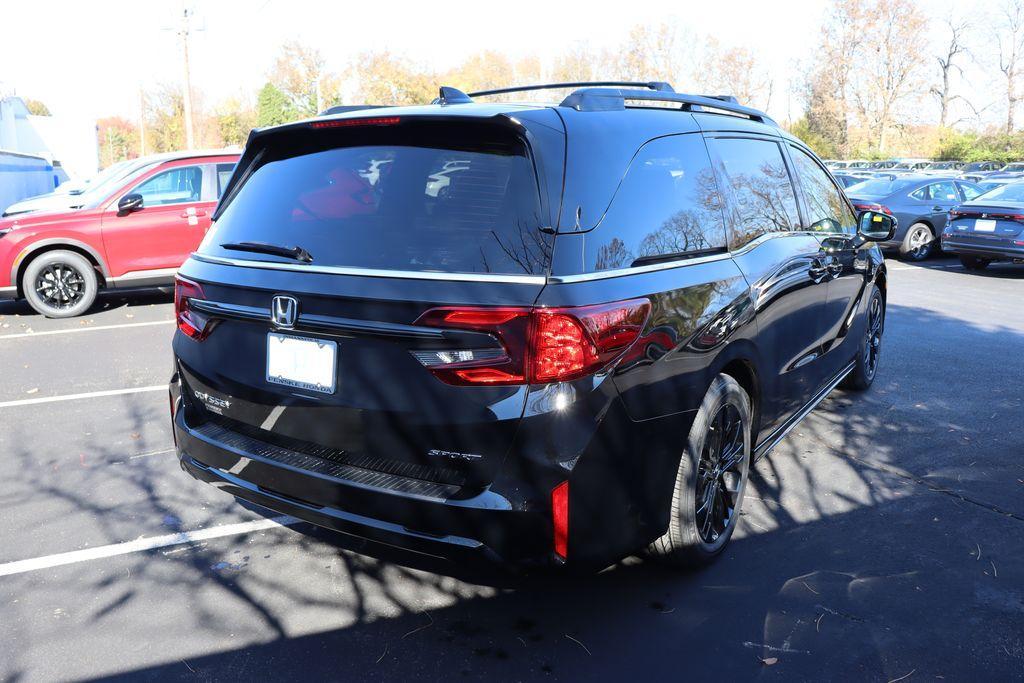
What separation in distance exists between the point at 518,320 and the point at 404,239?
1.81ft

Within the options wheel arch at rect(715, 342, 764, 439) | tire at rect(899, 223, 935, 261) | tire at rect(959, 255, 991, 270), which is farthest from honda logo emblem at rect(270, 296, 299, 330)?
tire at rect(899, 223, 935, 261)

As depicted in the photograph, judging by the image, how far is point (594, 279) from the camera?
2695 millimetres

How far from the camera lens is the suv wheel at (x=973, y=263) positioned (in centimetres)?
1428

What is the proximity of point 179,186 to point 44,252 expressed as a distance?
176 cm

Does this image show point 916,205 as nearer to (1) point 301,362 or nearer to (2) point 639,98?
(2) point 639,98

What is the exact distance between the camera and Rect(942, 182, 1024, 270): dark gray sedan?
42.9 feet

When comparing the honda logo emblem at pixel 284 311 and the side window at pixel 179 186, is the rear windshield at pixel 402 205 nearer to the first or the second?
the honda logo emblem at pixel 284 311

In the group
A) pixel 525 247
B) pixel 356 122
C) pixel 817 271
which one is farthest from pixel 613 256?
pixel 817 271

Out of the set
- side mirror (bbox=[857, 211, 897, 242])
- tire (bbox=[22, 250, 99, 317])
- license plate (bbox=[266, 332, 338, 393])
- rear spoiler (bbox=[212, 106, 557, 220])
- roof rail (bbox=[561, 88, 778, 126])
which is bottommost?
tire (bbox=[22, 250, 99, 317])

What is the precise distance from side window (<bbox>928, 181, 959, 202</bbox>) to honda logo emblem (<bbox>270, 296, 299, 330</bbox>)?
16.0 metres

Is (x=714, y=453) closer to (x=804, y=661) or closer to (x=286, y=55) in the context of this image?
(x=804, y=661)

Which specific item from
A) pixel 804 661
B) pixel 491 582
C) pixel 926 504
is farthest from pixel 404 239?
pixel 926 504

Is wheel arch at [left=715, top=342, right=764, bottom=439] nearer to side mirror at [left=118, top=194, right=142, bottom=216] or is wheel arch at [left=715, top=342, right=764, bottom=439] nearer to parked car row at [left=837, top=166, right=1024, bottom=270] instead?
side mirror at [left=118, top=194, right=142, bottom=216]

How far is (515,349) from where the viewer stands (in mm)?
2531
